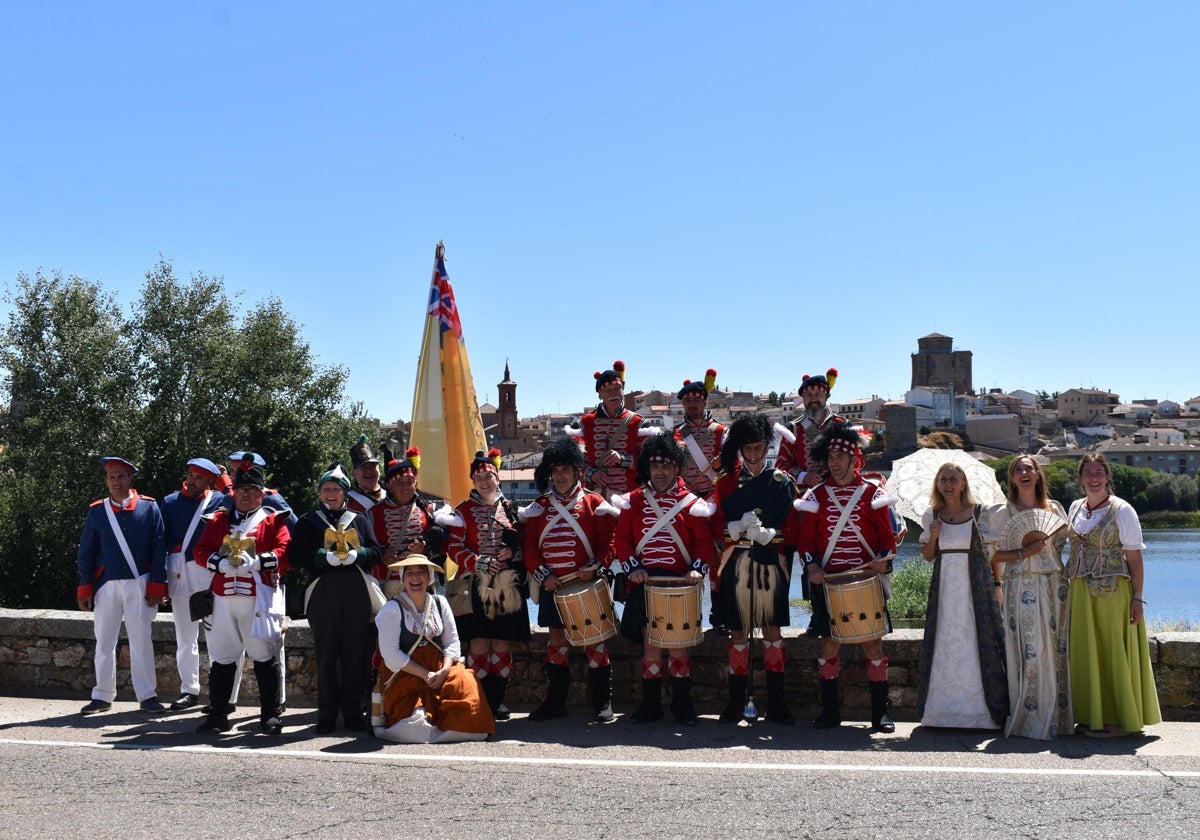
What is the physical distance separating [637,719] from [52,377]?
2978 centimetres

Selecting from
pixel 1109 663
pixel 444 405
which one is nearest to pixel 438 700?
pixel 444 405

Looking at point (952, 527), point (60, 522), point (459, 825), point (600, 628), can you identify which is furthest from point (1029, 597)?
point (60, 522)

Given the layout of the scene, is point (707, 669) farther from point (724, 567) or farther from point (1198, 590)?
point (1198, 590)

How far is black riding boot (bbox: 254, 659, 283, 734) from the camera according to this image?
761 centimetres

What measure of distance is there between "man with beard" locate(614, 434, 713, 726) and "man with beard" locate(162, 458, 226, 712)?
3212 mm

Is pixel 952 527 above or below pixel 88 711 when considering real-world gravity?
above

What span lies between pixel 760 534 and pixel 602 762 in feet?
6.01

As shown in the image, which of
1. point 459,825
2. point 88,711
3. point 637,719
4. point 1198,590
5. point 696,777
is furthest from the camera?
point 1198,590

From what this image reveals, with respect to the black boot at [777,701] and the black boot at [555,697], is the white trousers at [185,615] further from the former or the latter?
the black boot at [777,701]

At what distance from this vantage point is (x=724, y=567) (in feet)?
25.4

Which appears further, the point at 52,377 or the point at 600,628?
the point at 52,377

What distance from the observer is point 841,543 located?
752 centimetres

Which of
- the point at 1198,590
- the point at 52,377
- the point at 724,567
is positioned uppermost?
the point at 52,377

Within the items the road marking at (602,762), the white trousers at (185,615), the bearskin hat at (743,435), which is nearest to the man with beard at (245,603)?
the road marking at (602,762)
